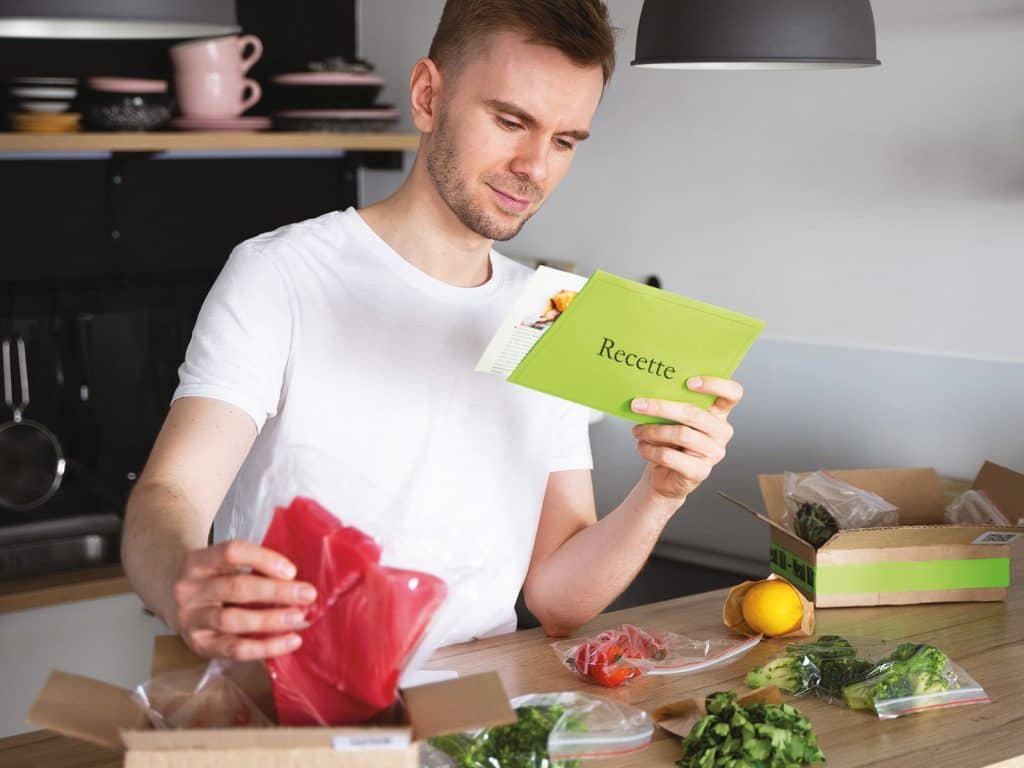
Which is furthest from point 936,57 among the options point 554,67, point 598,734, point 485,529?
point 598,734

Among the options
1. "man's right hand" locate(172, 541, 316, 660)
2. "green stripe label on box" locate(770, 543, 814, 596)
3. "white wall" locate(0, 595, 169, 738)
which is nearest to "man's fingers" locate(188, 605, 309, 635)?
"man's right hand" locate(172, 541, 316, 660)

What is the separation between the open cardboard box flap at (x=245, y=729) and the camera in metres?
0.86

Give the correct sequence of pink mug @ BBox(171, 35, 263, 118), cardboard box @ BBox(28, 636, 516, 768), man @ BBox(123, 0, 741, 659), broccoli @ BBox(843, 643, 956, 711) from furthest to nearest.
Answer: pink mug @ BBox(171, 35, 263, 118)
man @ BBox(123, 0, 741, 659)
broccoli @ BBox(843, 643, 956, 711)
cardboard box @ BBox(28, 636, 516, 768)

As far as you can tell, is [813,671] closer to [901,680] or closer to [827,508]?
[901,680]

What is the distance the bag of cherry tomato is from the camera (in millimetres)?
1442

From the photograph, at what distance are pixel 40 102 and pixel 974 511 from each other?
2090 mm

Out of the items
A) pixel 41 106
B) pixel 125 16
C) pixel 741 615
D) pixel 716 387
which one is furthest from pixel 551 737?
pixel 41 106

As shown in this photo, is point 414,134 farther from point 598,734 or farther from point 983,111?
point 598,734

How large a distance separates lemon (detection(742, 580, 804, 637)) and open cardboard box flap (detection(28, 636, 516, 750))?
2.40ft

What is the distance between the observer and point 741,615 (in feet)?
5.44

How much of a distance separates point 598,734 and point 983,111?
5.04 ft

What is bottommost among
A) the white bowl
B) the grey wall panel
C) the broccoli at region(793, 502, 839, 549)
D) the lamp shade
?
the grey wall panel

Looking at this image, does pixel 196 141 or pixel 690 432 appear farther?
pixel 196 141

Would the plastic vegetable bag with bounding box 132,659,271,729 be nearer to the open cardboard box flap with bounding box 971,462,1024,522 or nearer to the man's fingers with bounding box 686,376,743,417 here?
the man's fingers with bounding box 686,376,743,417
